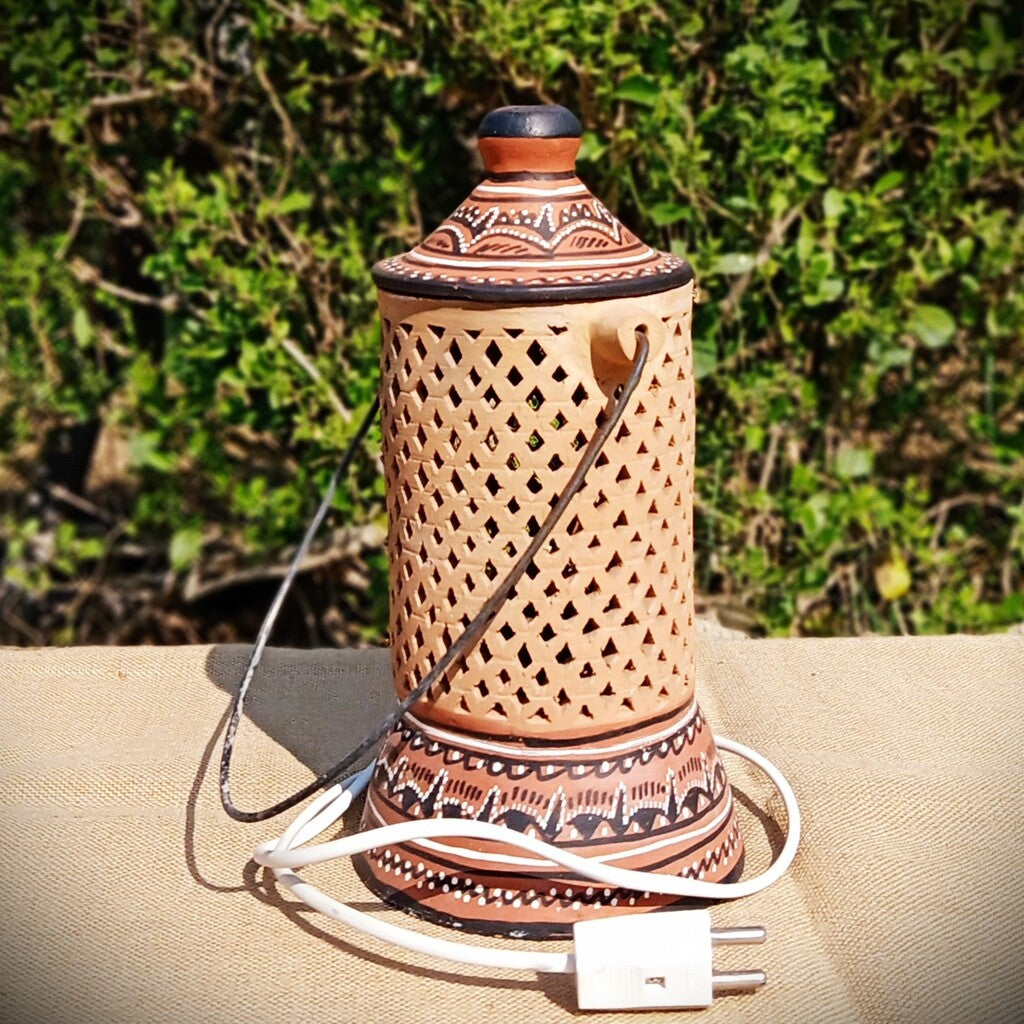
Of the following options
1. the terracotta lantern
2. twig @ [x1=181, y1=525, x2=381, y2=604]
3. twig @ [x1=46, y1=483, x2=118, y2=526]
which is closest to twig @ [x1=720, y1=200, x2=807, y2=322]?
twig @ [x1=181, y1=525, x2=381, y2=604]

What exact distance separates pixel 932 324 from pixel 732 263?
381 mm

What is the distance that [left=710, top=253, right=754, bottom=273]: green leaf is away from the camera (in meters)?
2.08

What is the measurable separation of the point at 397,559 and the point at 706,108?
1104 mm

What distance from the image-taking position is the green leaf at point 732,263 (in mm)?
2080

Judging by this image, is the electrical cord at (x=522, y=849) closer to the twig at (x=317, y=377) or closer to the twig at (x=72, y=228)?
the twig at (x=317, y=377)

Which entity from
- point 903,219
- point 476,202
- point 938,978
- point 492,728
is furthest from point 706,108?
point 938,978

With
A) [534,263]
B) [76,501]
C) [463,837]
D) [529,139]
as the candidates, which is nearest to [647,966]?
[463,837]

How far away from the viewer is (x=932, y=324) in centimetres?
224

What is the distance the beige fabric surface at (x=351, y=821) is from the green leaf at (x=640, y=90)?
0.78 metres

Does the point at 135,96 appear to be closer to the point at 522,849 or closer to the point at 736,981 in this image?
the point at 522,849

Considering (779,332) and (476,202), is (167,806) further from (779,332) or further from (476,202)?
(779,332)

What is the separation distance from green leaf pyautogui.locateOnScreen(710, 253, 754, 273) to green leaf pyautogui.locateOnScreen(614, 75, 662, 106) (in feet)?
0.85

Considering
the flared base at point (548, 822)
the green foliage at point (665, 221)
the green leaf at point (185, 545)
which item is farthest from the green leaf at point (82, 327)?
the flared base at point (548, 822)

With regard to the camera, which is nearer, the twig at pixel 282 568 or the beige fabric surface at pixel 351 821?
the beige fabric surface at pixel 351 821
